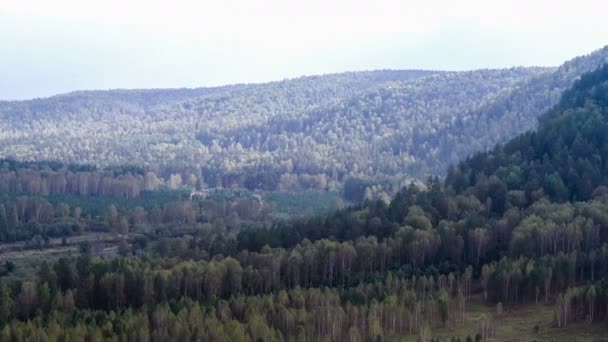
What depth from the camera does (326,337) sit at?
55344mm

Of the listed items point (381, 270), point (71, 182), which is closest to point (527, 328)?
point (381, 270)

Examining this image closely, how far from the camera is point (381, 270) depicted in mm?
71500

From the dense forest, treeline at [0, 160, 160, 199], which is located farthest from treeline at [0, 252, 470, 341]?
treeline at [0, 160, 160, 199]

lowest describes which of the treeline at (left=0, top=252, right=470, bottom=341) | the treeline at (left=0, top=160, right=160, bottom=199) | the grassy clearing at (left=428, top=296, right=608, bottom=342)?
the grassy clearing at (left=428, top=296, right=608, bottom=342)

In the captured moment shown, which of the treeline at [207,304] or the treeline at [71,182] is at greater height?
the treeline at [71,182]

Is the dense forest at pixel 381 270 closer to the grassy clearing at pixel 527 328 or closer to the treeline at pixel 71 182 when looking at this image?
the grassy clearing at pixel 527 328

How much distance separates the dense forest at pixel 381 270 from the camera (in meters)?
56.8

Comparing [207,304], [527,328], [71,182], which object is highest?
[71,182]

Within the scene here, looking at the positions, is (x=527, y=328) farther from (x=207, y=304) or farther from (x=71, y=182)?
(x=71, y=182)

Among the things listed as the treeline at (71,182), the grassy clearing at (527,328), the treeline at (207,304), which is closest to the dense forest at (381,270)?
the treeline at (207,304)

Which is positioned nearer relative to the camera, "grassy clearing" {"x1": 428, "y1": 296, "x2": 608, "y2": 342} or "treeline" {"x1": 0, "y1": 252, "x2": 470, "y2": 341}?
"treeline" {"x1": 0, "y1": 252, "x2": 470, "y2": 341}

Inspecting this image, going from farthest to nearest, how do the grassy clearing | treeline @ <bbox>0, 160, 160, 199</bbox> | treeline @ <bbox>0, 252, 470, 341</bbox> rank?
treeline @ <bbox>0, 160, 160, 199</bbox> < the grassy clearing < treeline @ <bbox>0, 252, 470, 341</bbox>

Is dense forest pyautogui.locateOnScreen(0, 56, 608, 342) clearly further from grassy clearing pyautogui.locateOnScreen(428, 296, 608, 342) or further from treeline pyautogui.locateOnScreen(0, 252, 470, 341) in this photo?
grassy clearing pyautogui.locateOnScreen(428, 296, 608, 342)

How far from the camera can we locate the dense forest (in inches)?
2235
